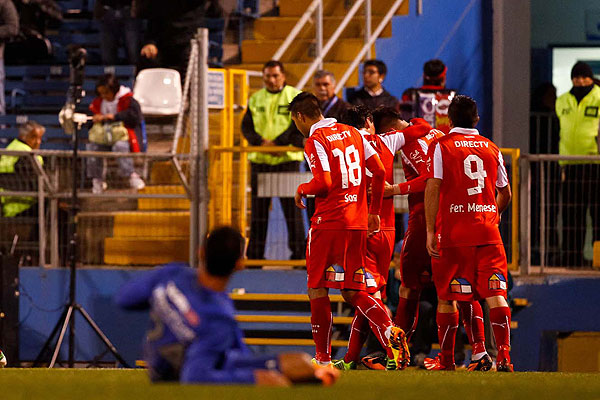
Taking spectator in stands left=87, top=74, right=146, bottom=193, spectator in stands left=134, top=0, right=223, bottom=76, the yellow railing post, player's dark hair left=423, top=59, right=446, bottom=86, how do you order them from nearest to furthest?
1. player's dark hair left=423, top=59, right=446, bottom=86
2. the yellow railing post
3. spectator in stands left=87, top=74, right=146, bottom=193
4. spectator in stands left=134, top=0, right=223, bottom=76

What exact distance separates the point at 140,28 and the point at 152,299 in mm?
10769

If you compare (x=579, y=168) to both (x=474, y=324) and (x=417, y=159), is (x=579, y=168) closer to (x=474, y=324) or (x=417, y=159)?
(x=417, y=159)

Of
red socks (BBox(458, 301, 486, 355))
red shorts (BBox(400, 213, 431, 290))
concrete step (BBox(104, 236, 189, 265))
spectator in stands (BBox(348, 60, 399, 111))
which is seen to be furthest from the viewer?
concrete step (BBox(104, 236, 189, 265))

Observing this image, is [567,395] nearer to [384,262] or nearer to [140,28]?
[384,262]

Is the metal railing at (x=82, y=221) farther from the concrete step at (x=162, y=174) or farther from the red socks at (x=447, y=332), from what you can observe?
the red socks at (x=447, y=332)

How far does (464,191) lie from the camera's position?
799 centimetres

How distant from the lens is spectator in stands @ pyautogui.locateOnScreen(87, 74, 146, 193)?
11633 millimetres

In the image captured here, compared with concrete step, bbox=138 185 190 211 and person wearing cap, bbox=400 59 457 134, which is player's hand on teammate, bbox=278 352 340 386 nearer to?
person wearing cap, bbox=400 59 457 134

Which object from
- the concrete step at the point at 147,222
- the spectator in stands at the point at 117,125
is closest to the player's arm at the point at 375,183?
the concrete step at the point at 147,222

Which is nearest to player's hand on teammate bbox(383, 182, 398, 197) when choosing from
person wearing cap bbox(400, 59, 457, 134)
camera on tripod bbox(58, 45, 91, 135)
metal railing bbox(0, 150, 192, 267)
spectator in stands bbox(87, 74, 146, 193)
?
person wearing cap bbox(400, 59, 457, 134)

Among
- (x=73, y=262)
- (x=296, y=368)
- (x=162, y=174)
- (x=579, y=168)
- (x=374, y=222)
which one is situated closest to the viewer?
(x=296, y=368)

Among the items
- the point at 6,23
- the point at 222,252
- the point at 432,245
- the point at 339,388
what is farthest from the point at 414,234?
the point at 6,23

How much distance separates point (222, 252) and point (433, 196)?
11.0 feet

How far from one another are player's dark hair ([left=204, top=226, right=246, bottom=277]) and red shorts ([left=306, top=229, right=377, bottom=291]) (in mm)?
3148
